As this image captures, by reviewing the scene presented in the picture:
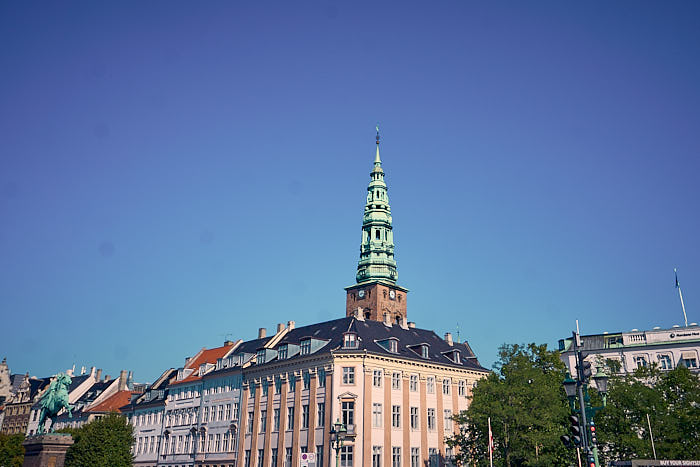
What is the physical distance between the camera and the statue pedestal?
1714 inches

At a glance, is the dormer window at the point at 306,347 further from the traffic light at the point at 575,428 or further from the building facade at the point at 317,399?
the traffic light at the point at 575,428

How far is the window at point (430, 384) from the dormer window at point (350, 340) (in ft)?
33.1

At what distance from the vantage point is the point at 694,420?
5375cm

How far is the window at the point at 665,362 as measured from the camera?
7444 centimetres

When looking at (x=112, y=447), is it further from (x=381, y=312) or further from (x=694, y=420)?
(x=694, y=420)

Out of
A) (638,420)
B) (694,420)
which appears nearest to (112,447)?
(638,420)

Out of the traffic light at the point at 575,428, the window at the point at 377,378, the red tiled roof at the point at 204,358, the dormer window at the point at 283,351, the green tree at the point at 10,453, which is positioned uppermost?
the red tiled roof at the point at 204,358

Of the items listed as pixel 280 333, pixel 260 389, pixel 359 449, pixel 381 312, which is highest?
pixel 381 312

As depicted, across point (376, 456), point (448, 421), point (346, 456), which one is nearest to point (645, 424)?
point (448, 421)

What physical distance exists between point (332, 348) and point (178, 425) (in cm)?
3116

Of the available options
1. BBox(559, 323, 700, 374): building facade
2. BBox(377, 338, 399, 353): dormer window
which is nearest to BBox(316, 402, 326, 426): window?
BBox(377, 338, 399, 353): dormer window

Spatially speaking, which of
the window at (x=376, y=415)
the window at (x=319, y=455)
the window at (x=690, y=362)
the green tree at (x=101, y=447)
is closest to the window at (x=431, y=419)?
the window at (x=376, y=415)

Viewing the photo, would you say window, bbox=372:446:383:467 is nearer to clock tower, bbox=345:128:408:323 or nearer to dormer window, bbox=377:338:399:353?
dormer window, bbox=377:338:399:353

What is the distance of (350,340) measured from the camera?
69.4 m
